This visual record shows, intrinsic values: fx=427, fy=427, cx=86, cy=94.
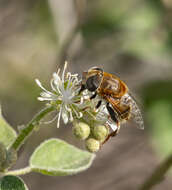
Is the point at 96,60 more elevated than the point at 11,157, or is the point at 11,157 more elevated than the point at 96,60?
the point at 96,60

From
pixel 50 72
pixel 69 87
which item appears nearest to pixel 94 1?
pixel 50 72

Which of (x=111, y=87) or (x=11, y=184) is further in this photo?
(x=111, y=87)

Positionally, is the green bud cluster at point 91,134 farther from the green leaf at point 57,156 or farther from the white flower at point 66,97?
the green leaf at point 57,156

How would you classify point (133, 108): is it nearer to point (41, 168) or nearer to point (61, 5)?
point (41, 168)

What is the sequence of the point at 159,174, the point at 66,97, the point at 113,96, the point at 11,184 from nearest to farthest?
the point at 11,184
the point at 66,97
the point at 113,96
the point at 159,174

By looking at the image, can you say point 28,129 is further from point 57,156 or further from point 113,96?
point 113,96

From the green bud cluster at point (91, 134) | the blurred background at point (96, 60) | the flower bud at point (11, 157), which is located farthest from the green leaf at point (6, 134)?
the blurred background at point (96, 60)

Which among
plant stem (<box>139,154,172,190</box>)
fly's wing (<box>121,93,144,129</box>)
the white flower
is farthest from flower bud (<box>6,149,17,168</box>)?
plant stem (<box>139,154,172,190</box>)

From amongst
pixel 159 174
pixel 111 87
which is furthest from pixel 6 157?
pixel 159 174

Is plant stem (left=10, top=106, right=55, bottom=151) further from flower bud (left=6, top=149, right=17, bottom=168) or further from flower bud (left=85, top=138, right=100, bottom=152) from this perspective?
flower bud (left=85, top=138, right=100, bottom=152)
